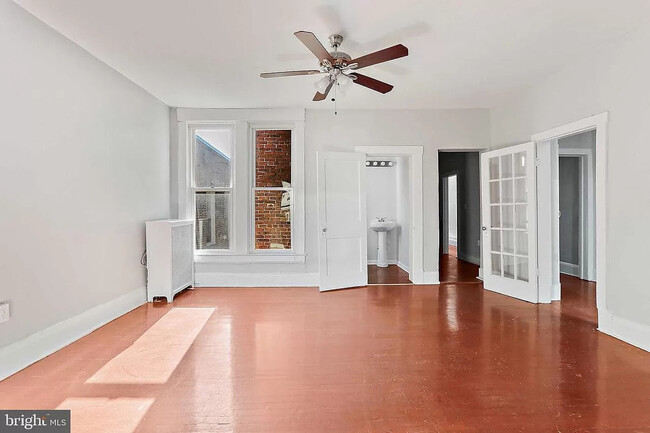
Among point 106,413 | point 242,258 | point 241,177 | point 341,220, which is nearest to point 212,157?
point 241,177

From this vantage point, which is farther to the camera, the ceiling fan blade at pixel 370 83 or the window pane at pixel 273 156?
the window pane at pixel 273 156

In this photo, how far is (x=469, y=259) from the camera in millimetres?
7160

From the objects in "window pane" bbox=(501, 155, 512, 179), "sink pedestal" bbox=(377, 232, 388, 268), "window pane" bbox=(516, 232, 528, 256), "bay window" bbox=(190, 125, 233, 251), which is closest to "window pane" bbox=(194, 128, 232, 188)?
"bay window" bbox=(190, 125, 233, 251)

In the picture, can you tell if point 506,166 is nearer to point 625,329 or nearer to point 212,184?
point 625,329

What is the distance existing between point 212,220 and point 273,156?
1.36 m

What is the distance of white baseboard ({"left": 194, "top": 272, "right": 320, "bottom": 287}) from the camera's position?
5074 mm

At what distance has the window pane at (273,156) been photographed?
17.0ft

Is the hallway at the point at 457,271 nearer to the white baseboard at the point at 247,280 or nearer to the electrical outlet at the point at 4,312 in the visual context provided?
the white baseboard at the point at 247,280

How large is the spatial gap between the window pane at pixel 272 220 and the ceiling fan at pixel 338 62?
2.21 metres

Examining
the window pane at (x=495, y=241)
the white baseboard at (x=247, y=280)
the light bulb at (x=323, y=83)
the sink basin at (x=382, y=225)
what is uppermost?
the light bulb at (x=323, y=83)

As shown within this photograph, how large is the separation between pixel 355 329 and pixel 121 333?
2243 millimetres

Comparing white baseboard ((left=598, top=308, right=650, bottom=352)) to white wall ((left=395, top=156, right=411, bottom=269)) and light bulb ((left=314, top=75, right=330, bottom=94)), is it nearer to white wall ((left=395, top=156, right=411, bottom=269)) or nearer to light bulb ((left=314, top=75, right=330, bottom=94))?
white wall ((left=395, top=156, right=411, bottom=269))

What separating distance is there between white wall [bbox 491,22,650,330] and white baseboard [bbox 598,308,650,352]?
0.04 m

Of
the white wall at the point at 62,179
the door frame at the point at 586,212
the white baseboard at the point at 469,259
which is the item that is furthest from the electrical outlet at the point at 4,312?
the white baseboard at the point at 469,259
